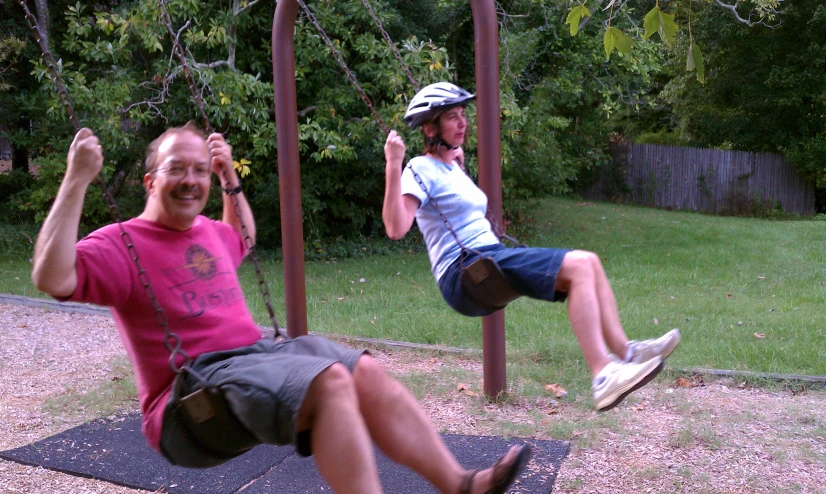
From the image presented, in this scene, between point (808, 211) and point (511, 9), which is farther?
point (808, 211)

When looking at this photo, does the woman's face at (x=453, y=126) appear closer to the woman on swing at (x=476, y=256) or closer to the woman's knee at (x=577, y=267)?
the woman on swing at (x=476, y=256)

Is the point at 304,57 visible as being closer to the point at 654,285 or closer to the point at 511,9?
the point at 511,9

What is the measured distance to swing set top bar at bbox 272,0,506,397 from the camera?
4.50m

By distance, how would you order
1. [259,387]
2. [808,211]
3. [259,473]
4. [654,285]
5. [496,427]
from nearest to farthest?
[259,387], [259,473], [496,427], [654,285], [808,211]

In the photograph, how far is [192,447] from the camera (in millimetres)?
2428

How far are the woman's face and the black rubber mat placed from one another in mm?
1494

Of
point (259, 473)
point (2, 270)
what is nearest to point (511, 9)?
point (2, 270)

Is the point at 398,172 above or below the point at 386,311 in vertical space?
above

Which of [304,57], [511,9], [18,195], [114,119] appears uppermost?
[511,9]

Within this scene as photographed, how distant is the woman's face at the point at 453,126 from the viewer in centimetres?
355

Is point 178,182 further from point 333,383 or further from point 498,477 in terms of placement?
point 498,477

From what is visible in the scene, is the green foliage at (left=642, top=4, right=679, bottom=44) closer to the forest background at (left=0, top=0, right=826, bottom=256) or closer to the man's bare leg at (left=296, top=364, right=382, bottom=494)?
the man's bare leg at (left=296, top=364, right=382, bottom=494)

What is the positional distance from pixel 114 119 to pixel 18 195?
15.0ft

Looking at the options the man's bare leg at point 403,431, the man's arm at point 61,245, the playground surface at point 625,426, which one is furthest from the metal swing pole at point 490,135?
the man's arm at point 61,245
